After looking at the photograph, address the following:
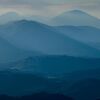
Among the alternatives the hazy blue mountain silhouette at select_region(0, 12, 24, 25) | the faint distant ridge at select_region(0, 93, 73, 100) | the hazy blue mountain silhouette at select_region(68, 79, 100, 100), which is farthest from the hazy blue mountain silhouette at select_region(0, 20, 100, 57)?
the faint distant ridge at select_region(0, 93, 73, 100)

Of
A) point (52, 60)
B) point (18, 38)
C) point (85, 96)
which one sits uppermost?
point (18, 38)

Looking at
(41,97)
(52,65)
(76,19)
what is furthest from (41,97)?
(76,19)

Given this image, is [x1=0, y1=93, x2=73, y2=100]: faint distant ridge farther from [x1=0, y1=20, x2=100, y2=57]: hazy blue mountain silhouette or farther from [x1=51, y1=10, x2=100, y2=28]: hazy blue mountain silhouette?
[x1=51, y1=10, x2=100, y2=28]: hazy blue mountain silhouette

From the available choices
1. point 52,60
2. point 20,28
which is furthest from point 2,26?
point 52,60

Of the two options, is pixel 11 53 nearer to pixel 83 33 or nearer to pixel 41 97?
pixel 41 97

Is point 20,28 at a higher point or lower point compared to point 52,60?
higher

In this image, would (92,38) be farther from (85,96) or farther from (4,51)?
(4,51)
